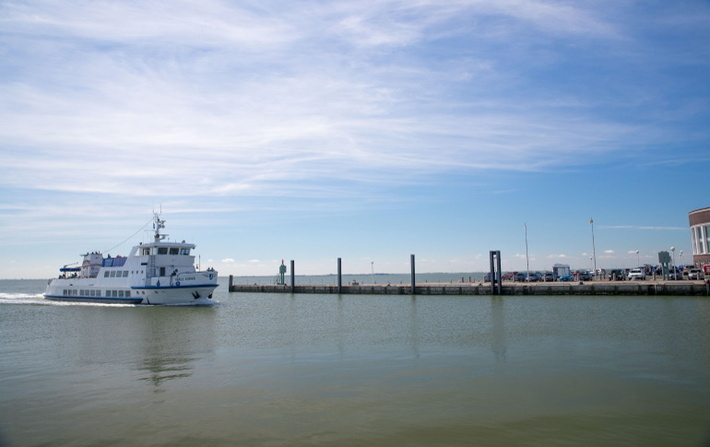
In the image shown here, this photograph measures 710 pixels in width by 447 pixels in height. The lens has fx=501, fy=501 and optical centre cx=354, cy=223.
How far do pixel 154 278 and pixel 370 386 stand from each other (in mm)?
43544

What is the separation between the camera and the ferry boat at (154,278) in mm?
52438

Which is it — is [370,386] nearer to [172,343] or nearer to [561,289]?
[172,343]

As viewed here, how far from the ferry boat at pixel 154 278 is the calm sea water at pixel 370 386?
2156 centimetres

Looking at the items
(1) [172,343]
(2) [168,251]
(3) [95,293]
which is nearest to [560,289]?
(1) [172,343]

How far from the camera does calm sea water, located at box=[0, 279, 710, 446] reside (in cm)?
1141

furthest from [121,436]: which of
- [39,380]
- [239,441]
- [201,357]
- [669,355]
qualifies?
[669,355]

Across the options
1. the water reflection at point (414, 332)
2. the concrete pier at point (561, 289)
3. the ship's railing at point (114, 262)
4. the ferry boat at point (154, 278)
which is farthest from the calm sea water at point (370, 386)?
the ship's railing at point (114, 262)

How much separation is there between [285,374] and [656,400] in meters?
11.3

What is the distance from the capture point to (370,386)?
15375mm

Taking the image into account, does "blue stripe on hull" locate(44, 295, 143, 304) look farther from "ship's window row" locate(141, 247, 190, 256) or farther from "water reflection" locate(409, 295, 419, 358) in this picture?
"water reflection" locate(409, 295, 419, 358)

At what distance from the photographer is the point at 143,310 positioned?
49.7 meters

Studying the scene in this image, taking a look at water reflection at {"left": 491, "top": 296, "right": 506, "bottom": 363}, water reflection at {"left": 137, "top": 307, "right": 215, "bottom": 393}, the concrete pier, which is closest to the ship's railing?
water reflection at {"left": 137, "top": 307, "right": 215, "bottom": 393}

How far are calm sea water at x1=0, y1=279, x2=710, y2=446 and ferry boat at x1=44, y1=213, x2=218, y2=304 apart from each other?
2156 centimetres

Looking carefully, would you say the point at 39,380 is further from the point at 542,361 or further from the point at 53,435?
the point at 542,361
